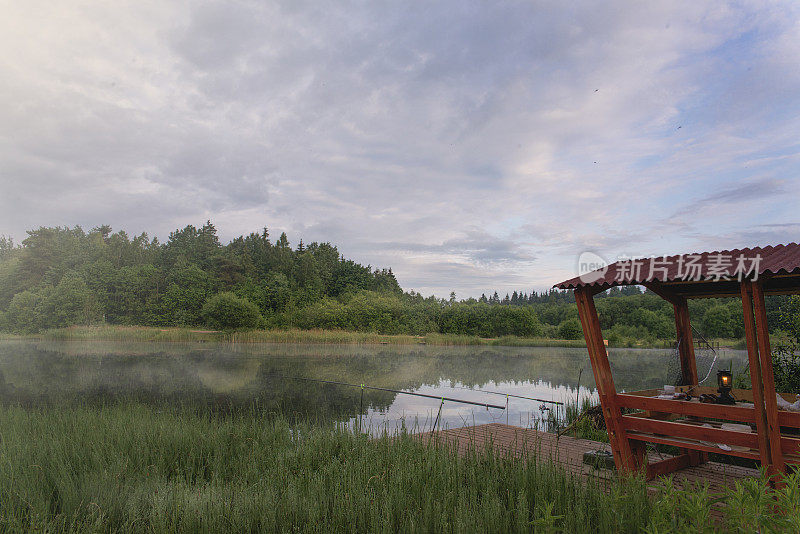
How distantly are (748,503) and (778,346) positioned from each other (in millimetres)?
7372

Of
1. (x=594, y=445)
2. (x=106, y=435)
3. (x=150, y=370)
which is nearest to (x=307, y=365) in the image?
(x=150, y=370)

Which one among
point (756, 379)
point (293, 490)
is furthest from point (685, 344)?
point (293, 490)

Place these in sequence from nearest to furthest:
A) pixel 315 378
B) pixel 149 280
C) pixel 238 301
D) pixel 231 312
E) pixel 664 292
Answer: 1. pixel 664 292
2. pixel 315 378
3. pixel 231 312
4. pixel 238 301
5. pixel 149 280

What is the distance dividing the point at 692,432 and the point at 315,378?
13231 mm

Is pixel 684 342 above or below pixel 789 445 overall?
above

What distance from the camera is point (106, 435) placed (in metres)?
5.91

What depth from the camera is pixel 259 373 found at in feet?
55.5

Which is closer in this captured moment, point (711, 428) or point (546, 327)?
point (711, 428)

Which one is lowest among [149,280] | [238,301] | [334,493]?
[334,493]

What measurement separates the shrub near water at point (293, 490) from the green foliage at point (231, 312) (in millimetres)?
31894

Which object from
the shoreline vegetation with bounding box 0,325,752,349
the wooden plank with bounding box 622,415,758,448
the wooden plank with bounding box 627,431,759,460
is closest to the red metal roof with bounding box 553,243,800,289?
the wooden plank with bounding box 622,415,758,448

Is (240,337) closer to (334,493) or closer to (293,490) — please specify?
(293,490)

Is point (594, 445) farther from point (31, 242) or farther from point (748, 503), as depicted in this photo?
point (31, 242)

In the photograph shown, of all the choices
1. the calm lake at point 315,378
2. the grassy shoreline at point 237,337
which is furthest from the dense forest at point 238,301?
the calm lake at point 315,378
